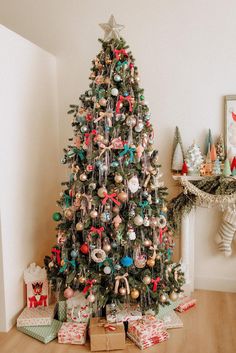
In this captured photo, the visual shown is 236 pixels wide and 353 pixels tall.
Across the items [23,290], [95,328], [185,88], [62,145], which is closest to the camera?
[95,328]

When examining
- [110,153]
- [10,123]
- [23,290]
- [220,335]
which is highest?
[10,123]

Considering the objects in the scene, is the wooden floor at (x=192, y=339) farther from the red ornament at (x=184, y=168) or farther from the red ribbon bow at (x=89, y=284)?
the red ornament at (x=184, y=168)

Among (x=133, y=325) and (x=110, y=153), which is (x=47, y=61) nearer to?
(x=110, y=153)

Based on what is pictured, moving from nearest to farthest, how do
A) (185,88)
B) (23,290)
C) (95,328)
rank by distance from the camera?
(95,328), (23,290), (185,88)

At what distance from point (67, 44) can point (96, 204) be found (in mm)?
1611

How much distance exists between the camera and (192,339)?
2572 mm

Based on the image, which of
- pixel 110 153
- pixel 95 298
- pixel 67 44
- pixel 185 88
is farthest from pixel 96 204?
pixel 67 44

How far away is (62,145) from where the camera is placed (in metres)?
3.52

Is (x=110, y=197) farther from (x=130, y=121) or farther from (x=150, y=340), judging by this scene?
(x=150, y=340)

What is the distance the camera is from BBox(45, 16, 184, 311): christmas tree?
2.58 meters

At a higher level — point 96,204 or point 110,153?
point 110,153

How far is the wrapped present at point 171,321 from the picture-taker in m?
2.72

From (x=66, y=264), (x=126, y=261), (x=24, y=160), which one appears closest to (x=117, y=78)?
(x=24, y=160)

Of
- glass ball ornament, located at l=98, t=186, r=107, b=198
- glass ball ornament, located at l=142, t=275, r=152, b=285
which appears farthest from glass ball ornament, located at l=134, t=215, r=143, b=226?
glass ball ornament, located at l=142, t=275, r=152, b=285
